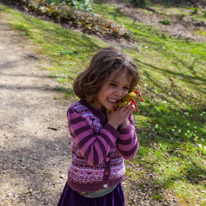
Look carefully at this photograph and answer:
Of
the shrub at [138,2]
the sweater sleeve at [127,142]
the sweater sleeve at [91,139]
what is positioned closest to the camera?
the sweater sleeve at [91,139]

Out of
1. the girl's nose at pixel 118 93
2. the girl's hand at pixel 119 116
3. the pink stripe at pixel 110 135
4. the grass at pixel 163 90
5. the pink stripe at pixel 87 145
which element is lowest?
the grass at pixel 163 90

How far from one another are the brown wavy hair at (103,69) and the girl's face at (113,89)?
0.02 m

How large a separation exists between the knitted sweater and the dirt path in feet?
4.34

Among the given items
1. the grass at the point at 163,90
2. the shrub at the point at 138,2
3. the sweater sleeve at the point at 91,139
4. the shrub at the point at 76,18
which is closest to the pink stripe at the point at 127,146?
the sweater sleeve at the point at 91,139

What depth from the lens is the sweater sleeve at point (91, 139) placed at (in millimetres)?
1526

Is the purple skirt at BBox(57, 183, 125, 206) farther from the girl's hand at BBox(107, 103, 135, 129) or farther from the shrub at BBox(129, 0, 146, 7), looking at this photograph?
the shrub at BBox(129, 0, 146, 7)

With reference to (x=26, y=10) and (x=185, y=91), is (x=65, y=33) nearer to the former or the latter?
(x=26, y=10)

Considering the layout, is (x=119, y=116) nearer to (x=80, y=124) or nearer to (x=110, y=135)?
(x=110, y=135)

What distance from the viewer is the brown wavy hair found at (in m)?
1.62

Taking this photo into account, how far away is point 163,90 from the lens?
6.96 meters

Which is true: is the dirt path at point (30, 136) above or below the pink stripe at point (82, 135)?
below

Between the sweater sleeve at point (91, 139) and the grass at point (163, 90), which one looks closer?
the sweater sleeve at point (91, 139)

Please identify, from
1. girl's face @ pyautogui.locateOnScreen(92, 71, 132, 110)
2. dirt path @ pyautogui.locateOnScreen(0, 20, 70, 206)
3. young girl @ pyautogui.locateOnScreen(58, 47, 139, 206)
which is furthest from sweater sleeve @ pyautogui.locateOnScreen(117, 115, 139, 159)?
dirt path @ pyautogui.locateOnScreen(0, 20, 70, 206)

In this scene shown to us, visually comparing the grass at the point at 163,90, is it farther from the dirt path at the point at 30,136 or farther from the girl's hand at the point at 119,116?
the girl's hand at the point at 119,116
